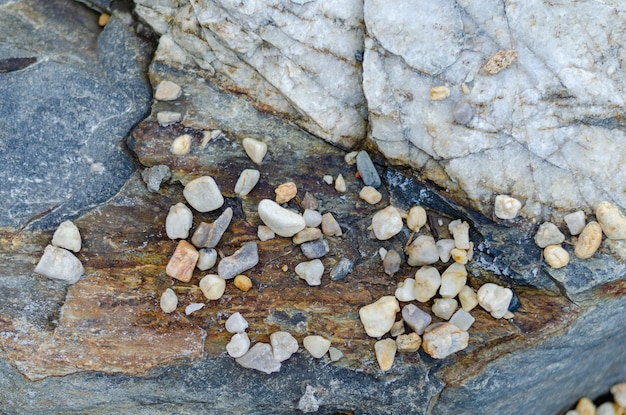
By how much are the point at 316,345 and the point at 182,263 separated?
0.44 metres

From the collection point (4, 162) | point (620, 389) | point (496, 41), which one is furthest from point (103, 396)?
point (620, 389)

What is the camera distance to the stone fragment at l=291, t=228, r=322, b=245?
191cm

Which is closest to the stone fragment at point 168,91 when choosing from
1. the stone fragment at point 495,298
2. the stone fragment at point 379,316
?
the stone fragment at point 379,316

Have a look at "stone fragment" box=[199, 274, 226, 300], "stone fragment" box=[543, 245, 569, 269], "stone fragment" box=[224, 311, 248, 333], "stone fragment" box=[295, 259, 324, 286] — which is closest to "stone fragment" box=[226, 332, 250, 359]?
"stone fragment" box=[224, 311, 248, 333]

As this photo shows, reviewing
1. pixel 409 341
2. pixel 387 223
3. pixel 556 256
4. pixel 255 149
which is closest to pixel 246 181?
pixel 255 149

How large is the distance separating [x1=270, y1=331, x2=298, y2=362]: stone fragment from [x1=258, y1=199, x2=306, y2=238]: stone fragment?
0.29 metres

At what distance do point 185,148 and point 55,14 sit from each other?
0.74 metres

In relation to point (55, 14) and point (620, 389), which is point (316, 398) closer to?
point (620, 389)

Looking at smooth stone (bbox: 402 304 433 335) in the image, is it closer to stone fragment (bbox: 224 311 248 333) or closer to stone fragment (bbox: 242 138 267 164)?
stone fragment (bbox: 224 311 248 333)

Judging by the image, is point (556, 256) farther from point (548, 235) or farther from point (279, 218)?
point (279, 218)

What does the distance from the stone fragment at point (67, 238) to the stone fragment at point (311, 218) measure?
647 mm

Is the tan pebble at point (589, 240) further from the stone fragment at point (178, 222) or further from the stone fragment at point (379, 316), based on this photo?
the stone fragment at point (178, 222)

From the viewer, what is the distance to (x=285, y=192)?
6.34 ft

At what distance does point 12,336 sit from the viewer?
1801mm
